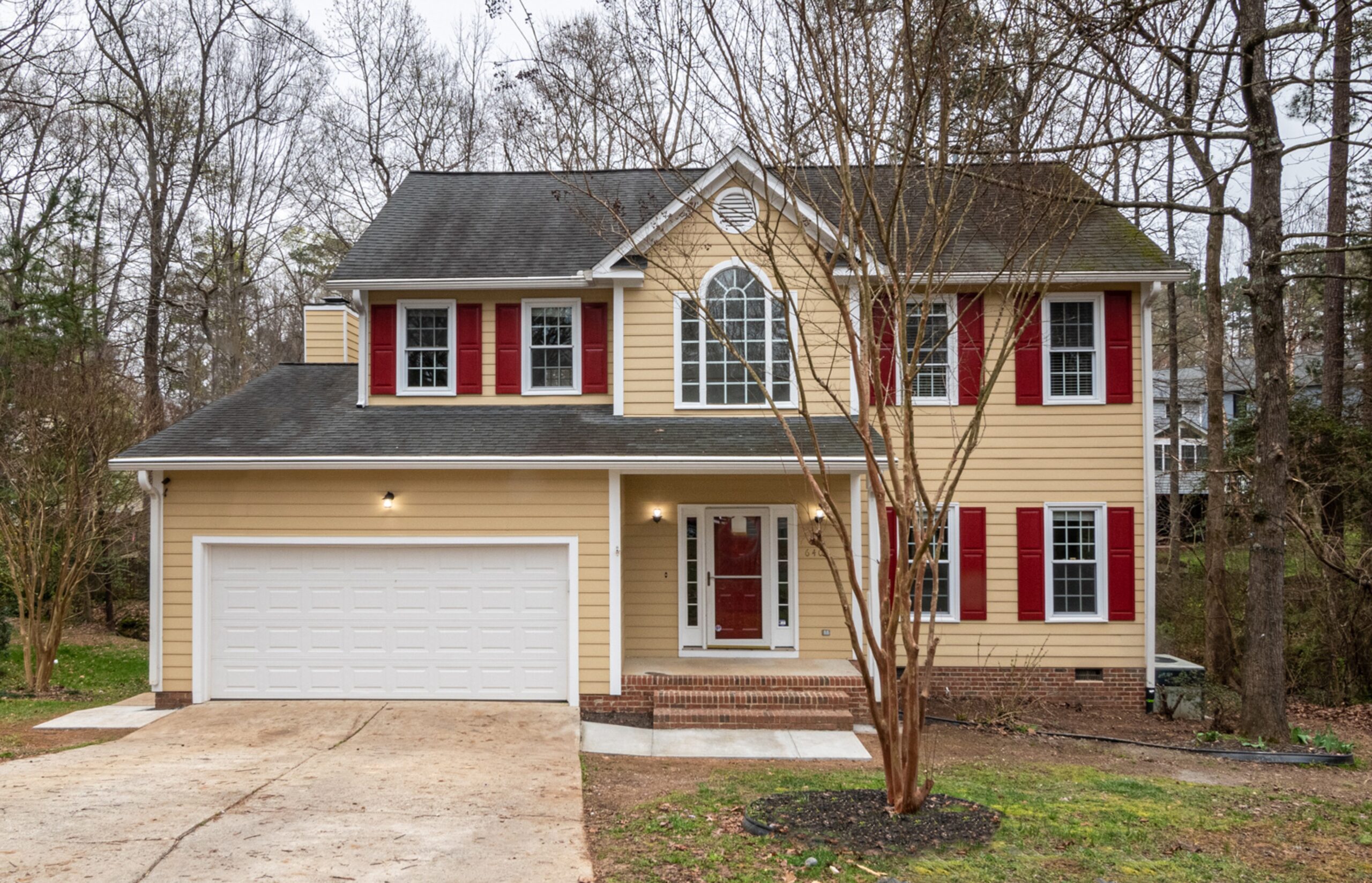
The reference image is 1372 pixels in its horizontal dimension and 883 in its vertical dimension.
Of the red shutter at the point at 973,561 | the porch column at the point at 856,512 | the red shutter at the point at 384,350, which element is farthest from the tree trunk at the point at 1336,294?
the red shutter at the point at 384,350

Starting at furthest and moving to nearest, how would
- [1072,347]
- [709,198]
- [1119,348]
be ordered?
[1072,347] < [1119,348] < [709,198]

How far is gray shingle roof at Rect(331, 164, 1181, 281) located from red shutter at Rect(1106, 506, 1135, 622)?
10.6 feet

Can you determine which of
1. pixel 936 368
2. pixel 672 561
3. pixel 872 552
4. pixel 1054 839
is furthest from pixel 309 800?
pixel 936 368

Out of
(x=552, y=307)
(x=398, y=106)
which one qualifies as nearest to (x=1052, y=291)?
(x=552, y=307)

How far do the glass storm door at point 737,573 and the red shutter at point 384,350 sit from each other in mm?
4668

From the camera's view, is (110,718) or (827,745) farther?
(110,718)

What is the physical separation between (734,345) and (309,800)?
723 cm

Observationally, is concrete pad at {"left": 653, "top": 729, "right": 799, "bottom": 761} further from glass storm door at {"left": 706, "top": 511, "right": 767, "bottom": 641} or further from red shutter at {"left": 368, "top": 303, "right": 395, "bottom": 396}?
red shutter at {"left": 368, "top": 303, "right": 395, "bottom": 396}

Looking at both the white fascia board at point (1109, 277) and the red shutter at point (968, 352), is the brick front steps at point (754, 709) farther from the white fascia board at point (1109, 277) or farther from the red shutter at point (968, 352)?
the white fascia board at point (1109, 277)

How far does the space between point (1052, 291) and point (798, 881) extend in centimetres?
929

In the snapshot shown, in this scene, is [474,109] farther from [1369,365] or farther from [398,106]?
[1369,365]

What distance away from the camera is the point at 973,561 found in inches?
484

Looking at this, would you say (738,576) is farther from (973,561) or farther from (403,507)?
(403,507)

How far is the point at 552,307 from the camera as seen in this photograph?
12484 mm
